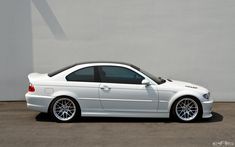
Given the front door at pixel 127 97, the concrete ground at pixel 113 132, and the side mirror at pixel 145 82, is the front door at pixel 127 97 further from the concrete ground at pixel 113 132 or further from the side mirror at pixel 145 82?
the concrete ground at pixel 113 132

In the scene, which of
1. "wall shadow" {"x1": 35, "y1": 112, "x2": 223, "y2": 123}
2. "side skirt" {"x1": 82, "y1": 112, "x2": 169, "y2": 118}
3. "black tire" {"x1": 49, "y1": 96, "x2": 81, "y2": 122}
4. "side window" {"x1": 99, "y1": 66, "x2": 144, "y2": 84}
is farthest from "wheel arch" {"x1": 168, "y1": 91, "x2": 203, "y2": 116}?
"black tire" {"x1": 49, "y1": 96, "x2": 81, "y2": 122}

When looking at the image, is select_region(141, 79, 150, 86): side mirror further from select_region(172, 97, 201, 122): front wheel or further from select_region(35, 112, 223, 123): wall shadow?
select_region(35, 112, 223, 123): wall shadow

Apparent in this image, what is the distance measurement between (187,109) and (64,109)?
118 inches

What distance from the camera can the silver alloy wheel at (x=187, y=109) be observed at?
7.89 m

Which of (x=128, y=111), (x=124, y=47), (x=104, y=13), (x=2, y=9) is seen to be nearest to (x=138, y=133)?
(x=128, y=111)

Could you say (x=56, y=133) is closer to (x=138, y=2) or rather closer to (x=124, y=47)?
(x=124, y=47)

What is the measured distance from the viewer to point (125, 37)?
10.6 meters

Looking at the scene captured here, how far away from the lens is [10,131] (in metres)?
7.04

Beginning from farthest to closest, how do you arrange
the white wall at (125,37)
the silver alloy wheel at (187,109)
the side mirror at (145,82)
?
the white wall at (125,37) < the silver alloy wheel at (187,109) < the side mirror at (145,82)

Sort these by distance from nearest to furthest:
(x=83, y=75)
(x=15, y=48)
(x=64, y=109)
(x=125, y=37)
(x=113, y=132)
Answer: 1. (x=113, y=132)
2. (x=64, y=109)
3. (x=83, y=75)
4. (x=15, y=48)
5. (x=125, y=37)

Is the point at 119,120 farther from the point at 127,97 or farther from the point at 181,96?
the point at 181,96

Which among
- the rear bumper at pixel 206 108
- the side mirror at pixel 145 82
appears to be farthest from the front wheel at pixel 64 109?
the rear bumper at pixel 206 108

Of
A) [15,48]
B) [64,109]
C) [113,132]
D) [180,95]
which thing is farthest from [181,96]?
[15,48]

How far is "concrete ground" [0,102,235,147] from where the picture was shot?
6223 millimetres
